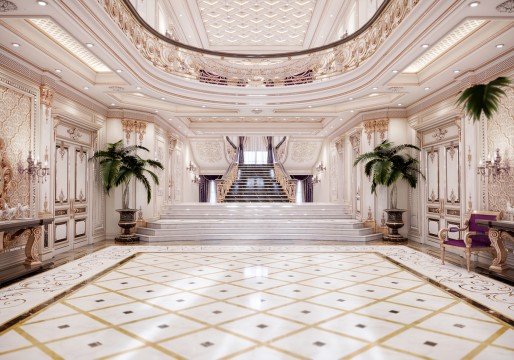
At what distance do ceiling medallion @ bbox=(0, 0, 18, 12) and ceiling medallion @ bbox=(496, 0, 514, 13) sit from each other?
5.55m

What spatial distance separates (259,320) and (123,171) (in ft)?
20.9

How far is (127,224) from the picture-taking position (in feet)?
29.5

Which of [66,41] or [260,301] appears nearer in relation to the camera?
[260,301]

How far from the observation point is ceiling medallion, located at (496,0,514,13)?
420 centimetres

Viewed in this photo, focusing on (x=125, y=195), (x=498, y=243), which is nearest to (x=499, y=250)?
(x=498, y=243)

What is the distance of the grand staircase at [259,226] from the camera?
9.40m

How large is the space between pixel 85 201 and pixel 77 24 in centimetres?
490

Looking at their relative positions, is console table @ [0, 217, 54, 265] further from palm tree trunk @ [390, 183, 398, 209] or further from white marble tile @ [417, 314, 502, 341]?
palm tree trunk @ [390, 183, 398, 209]

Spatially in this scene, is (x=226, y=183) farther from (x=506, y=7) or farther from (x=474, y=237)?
(x=506, y=7)

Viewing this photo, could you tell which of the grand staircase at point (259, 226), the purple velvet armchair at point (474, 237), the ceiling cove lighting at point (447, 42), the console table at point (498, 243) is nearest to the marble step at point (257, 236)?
the grand staircase at point (259, 226)

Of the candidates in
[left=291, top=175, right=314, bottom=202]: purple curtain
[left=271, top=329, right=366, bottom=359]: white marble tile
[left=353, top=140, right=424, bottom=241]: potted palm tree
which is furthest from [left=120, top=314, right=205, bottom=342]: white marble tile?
[left=291, top=175, right=314, bottom=202]: purple curtain

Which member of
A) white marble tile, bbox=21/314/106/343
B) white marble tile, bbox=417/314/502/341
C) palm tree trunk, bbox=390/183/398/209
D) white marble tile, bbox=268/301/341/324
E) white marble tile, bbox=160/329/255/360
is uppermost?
palm tree trunk, bbox=390/183/398/209

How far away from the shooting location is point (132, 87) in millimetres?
7914

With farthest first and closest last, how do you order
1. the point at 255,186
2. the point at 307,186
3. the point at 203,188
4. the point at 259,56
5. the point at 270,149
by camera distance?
the point at 270,149 → the point at 307,186 → the point at 203,188 → the point at 255,186 → the point at 259,56
